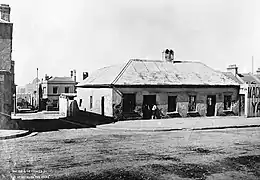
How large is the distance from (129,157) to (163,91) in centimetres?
1591

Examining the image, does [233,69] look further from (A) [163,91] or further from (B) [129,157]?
(B) [129,157]

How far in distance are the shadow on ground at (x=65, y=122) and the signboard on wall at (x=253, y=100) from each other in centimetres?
1359

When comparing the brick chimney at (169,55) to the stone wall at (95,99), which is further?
the brick chimney at (169,55)

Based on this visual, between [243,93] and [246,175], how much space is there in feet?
71.7

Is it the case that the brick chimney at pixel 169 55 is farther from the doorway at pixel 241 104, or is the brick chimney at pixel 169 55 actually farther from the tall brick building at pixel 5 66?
the tall brick building at pixel 5 66

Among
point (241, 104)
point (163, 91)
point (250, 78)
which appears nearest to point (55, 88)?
point (250, 78)

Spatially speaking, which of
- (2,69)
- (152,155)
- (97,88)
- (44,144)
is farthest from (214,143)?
(97,88)

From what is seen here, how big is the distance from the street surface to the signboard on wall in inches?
509

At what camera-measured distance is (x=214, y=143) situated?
15.7 metres

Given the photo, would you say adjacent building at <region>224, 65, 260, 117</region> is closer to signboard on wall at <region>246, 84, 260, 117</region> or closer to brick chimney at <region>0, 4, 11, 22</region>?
signboard on wall at <region>246, 84, 260, 117</region>

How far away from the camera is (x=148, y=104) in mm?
27234

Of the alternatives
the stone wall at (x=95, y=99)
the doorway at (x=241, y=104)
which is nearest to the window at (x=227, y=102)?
the doorway at (x=241, y=104)

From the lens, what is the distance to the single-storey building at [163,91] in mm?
26197

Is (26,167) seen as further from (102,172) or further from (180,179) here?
(180,179)
